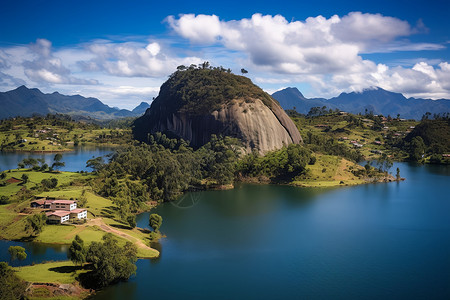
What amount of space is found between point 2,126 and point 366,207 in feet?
499

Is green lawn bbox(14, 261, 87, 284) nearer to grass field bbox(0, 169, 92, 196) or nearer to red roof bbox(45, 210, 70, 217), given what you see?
red roof bbox(45, 210, 70, 217)

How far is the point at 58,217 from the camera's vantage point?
4384cm

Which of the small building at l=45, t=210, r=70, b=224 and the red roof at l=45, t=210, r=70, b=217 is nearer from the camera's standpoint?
the small building at l=45, t=210, r=70, b=224

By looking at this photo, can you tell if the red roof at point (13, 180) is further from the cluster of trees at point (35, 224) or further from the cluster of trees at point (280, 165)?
the cluster of trees at point (280, 165)

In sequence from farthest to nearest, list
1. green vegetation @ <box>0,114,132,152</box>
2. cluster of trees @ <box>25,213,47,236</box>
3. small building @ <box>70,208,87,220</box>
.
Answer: green vegetation @ <box>0,114,132,152</box>
small building @ <box>70,208,87,220</box>
cluster of trees @ <box>25,213,47,236</box>

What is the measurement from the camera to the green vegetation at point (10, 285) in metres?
27.9

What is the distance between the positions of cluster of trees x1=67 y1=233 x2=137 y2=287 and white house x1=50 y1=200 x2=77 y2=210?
13026mm

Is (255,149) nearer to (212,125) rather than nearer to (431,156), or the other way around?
(212,125)

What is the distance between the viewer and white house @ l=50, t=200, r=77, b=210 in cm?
4588

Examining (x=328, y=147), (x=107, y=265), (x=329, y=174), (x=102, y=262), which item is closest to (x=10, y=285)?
(x=102, y=262)

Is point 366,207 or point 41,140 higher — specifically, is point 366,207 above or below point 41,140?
below

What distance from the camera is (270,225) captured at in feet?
167

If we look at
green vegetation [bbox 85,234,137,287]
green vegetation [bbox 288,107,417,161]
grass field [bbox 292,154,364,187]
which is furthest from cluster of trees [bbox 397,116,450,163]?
green vegetation [bbox 85,234,137,287]

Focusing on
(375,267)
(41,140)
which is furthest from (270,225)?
(41,140)
